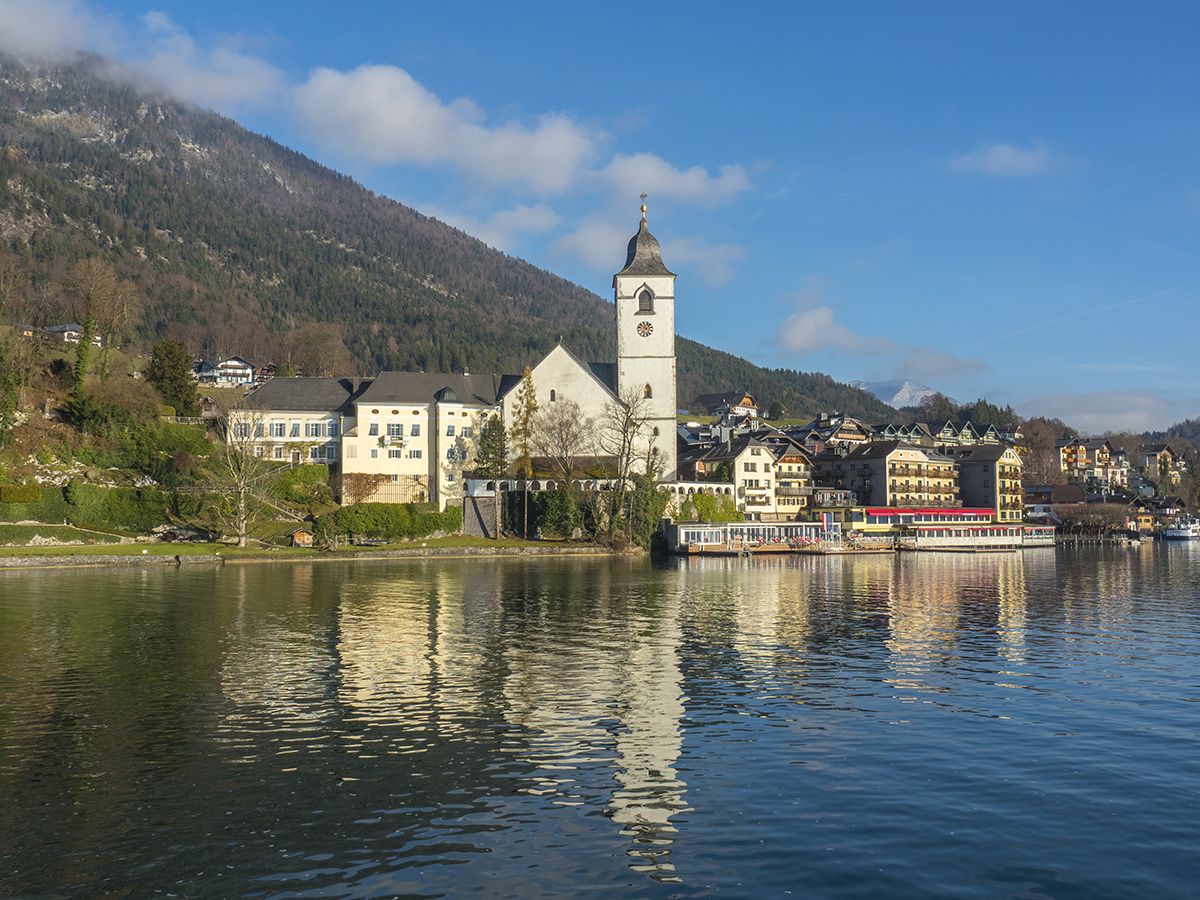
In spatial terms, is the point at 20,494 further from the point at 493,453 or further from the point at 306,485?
the point at 493,453

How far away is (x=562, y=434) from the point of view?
3789 inches

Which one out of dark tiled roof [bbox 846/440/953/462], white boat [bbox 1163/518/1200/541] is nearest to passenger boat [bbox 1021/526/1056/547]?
dark tiled roof [bbox 846/440/953/462]

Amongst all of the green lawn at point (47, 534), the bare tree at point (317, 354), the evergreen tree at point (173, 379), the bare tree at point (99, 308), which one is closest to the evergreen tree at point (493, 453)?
the evergreen tree at point (173, 379)

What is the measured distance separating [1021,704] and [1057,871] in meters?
11.3

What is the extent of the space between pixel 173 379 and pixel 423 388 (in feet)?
79.5

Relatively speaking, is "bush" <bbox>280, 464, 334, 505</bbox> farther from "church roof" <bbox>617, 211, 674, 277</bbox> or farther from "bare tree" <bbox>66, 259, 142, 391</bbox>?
"church roof" <bbox>617, 211, 674, 277</bbox>

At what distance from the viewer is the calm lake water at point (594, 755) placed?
1380 cm

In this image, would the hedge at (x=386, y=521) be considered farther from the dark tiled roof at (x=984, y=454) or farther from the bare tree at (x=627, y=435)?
the dark tiled roof at (x=984, y=454)

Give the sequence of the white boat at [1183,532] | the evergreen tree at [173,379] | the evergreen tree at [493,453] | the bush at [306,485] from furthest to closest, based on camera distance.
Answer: the white boat at [1183,532] < the evergreen tree at [173,379] < the evergreen tree at [493,453] < the bush at [306,485]

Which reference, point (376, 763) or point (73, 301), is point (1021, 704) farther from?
point (73, 301)

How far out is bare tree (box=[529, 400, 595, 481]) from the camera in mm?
96000

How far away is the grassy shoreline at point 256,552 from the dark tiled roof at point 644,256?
30461mm

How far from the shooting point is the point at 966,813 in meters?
16.0

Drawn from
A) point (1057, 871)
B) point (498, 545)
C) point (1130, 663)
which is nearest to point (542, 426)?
point (498, 545)
